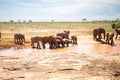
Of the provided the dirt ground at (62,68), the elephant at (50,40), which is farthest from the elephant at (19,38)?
the dirt ground at (62,68)

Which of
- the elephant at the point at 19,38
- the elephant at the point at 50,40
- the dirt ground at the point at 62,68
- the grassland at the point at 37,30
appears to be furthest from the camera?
the grassland at the point at 37,30

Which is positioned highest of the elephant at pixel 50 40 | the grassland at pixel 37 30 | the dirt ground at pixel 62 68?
the grassland at pixel 37 30

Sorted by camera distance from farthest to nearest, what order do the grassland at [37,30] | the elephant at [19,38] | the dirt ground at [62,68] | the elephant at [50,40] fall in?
the grassland at [37,30], the elephant at [19,38], the elephant at [50,40], the dirt ground at [62,68]

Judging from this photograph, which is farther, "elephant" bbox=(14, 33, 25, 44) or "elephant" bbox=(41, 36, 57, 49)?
"elephant" bbox=(14, 33, 25, 44)

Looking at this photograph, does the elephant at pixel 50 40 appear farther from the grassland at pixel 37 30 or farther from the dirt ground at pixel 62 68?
the dirt ground at pixel 62 68

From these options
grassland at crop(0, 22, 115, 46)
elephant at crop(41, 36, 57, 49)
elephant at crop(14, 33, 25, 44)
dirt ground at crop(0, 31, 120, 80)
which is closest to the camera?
dirt ground at crop(0, 31, 120, 80)

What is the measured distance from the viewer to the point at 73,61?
10.1 metres

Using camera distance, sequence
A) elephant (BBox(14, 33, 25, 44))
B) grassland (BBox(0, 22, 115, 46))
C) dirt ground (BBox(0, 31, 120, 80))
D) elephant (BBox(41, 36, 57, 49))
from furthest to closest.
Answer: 1. grassland (BBox(0, 22, 115, 46))
2. elephant (BBox(14, 33, 25, 44))
3. elephant (BBox(41, 36, 57, 49))
4. dirt ground (BBox(0, 31, 120, 80))

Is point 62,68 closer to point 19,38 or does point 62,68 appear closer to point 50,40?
point 50,40

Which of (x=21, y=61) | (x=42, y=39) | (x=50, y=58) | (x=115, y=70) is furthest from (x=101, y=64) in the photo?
(x=42, y=39)

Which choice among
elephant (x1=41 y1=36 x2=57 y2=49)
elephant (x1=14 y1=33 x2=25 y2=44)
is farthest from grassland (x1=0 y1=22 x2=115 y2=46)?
elephant (x1=41 y1=36 x2=57 y2=49)

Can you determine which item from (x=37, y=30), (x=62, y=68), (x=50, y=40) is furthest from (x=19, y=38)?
(x=37, y=30)

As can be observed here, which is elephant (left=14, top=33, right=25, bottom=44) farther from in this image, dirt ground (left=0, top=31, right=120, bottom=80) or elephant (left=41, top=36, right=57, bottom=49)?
dirt ground (left=0, top=31, right=120, bottom=80)

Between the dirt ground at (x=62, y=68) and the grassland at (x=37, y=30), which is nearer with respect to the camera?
the dirt ground at (x=62, y=68)
